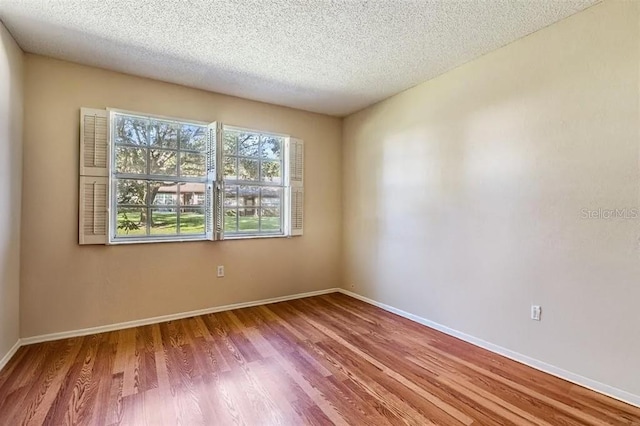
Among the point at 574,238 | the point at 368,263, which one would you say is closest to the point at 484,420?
the point at 574,238

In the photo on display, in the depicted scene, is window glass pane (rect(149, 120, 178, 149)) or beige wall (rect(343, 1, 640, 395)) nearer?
beige wall (rect(343, 1, 640, 395))

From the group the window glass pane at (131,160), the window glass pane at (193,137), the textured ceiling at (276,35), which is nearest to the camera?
the textured ceiling at (276,35)

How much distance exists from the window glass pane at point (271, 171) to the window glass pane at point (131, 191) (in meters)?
1.38

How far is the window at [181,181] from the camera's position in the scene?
2.87 m

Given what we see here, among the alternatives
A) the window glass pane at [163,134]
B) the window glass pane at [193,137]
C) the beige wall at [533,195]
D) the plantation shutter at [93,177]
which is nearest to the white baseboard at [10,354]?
the plantation shutter at [93,177]

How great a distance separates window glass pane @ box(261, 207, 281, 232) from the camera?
13.1 feet

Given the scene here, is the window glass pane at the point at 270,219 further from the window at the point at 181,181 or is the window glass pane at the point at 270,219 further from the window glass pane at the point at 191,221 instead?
the window glass pane at the point at 191,221

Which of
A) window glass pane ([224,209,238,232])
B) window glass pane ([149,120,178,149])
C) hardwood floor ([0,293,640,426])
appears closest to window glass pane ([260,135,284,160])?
window glass pane ([224,209,238,232])

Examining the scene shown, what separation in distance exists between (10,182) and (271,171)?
8.07 ft

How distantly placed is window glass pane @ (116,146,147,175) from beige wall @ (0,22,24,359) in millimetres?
718

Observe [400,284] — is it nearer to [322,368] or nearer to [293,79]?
[322,368]

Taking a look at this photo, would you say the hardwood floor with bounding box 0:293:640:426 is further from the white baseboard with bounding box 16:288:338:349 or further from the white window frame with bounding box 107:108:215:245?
the white window frame with bounding box 107:108:215:245

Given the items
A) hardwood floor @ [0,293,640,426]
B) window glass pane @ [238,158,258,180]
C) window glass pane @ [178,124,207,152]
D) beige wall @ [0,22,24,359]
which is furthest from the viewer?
window glass pane @ [238,158,258,180]

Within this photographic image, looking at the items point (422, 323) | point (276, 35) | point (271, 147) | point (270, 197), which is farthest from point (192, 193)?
point (422, 323)
